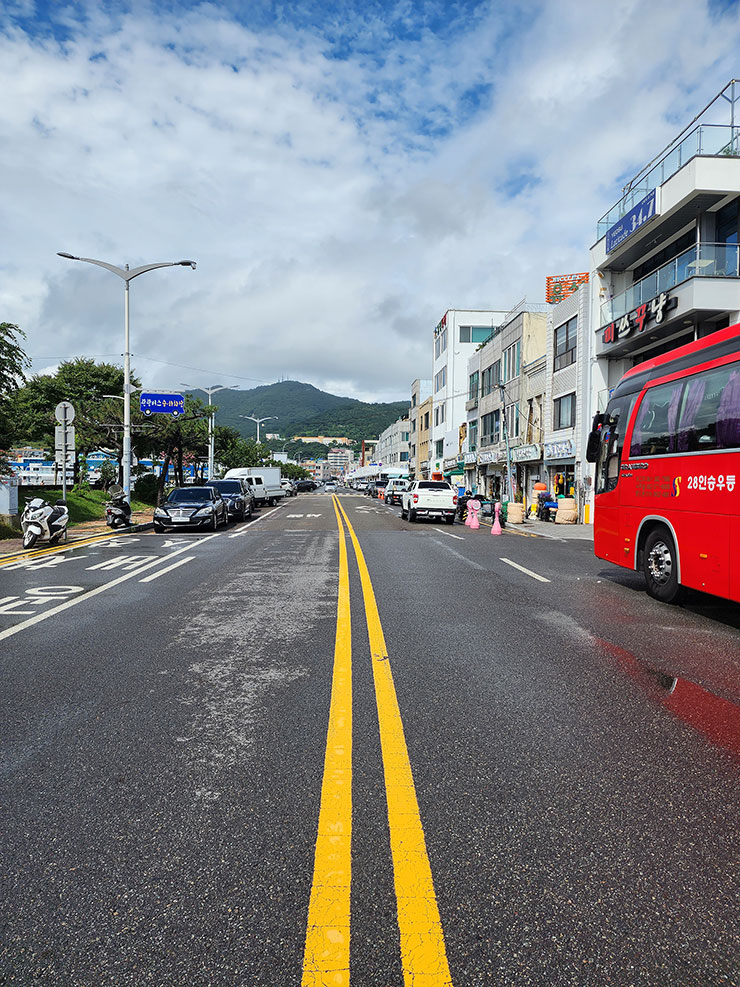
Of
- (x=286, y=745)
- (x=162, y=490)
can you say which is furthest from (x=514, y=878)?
(x=162, y=490)

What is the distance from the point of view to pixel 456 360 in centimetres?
6894

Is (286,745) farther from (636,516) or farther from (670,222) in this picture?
(670,222)

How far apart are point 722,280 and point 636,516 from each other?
14.1m

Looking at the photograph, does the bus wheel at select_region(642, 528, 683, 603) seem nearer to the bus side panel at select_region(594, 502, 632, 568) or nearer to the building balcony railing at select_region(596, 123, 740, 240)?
the bus side panel at select_region(594, 502, 632, 568)

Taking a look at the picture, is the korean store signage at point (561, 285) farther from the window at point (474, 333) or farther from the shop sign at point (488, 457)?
the window at point (474, 333)

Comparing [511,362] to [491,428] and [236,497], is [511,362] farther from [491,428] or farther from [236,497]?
[236,497]

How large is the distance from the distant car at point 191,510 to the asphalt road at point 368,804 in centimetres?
1370

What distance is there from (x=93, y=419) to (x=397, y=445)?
85720mm

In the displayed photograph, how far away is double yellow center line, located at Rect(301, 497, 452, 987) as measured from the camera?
2176mm

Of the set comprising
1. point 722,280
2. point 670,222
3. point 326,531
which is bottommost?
point 326,531

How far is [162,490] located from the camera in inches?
1459

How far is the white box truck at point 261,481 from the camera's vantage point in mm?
41281

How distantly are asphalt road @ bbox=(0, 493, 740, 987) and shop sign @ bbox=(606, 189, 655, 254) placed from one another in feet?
66.7

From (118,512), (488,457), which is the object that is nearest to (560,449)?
(488,457)
